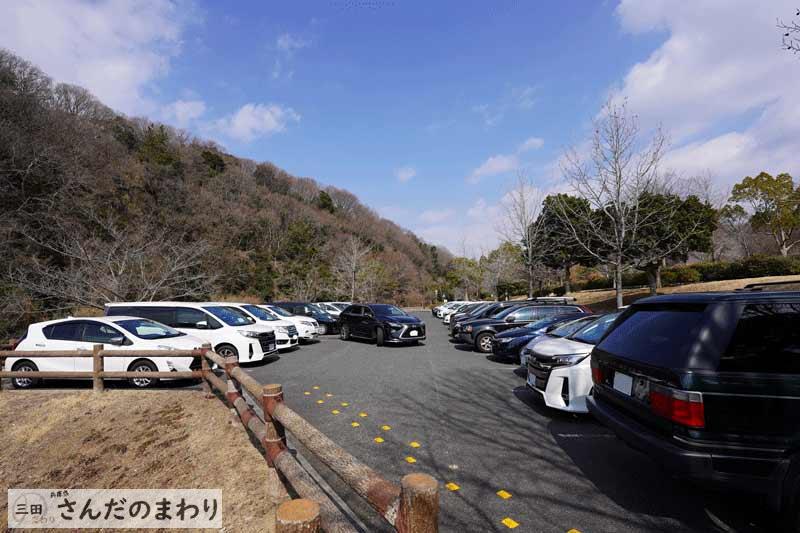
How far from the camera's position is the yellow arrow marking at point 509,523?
119 inches

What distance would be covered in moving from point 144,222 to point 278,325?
27.1 meters

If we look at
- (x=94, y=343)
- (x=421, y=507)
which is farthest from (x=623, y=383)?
(x=94, y=343)

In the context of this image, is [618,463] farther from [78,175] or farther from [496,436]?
[78,175]

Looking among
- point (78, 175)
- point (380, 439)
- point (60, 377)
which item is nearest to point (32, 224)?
point (78, 175)

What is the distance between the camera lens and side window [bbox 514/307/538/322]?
1223 cm

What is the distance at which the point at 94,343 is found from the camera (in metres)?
7.98

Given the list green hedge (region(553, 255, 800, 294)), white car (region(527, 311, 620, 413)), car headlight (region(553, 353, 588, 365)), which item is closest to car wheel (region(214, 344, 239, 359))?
white car (region(527, 311, 620, 413))

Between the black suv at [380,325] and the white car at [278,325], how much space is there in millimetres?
2484

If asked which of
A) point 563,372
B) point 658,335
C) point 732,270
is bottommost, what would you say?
point 563,372

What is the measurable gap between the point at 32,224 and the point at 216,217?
22.9 m

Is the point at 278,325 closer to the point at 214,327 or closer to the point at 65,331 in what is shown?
the point at 214,327

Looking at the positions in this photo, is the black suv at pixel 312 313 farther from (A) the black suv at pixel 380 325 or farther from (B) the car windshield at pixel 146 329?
(B) the car windshield at pixel 146 329

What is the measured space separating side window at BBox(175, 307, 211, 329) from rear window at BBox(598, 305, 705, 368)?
385 inches

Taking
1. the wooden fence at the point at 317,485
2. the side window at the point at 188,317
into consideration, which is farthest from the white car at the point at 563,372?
the side window at the point at 188,317
